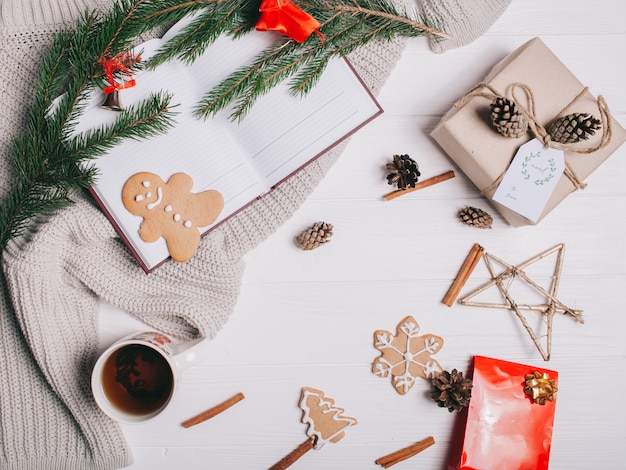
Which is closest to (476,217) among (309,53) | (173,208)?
(309,53)

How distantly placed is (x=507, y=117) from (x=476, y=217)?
6.7 inches

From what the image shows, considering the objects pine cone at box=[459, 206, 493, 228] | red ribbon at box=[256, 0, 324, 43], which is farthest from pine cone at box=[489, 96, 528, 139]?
red ribbon at box=[256, 0, 324, 43]

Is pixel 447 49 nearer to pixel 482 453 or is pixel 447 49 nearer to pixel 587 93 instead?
pixel 587 93

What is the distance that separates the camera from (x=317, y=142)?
2.47 ft

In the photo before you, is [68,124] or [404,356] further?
[404,356]

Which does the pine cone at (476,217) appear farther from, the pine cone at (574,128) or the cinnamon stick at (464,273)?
the pine cone at (574,128)

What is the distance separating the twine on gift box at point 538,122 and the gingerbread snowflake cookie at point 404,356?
275mm

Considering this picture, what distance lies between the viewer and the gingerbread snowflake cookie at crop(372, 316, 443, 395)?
0.83 m

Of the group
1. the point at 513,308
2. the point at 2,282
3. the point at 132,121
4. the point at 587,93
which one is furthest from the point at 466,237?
the point at 2,282

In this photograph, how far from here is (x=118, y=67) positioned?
66cm

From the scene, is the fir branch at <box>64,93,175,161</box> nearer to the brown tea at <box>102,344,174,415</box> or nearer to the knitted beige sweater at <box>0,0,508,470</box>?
the knitted beige sweater at <box>0,0,508,470</box>

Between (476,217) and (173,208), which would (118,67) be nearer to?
(173,208)

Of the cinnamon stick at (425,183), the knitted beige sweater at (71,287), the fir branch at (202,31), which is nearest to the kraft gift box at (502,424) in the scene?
the cinnamon stick at (425,183)

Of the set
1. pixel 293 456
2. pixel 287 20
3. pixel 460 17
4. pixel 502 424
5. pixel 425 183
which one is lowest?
pixel 502 424
